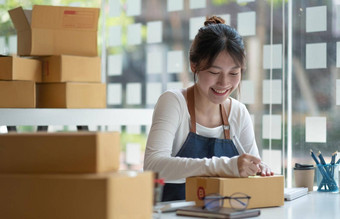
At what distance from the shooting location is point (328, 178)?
7.82 feet

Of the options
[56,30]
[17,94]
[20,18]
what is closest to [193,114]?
[17,94]

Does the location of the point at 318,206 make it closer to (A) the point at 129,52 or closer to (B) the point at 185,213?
(B) the point at 185,213


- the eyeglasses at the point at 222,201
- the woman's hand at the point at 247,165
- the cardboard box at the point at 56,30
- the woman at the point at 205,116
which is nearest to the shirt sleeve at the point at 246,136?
the woman at the point at 205,116

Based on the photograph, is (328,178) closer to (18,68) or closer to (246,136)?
(246,136)

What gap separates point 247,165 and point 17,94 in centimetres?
180

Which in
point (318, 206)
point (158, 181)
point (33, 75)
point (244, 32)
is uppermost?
point (244, 32)

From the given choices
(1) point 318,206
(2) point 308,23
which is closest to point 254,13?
(2) point 308,23

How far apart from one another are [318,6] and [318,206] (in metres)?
1.71

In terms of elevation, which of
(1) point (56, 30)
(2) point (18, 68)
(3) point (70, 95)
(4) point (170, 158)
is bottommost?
(4) point (170, 158)

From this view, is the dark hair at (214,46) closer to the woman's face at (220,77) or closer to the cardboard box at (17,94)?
the woman's face at (220,77)

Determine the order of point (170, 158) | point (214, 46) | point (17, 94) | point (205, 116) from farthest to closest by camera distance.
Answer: point (17, 94), point (205, 116), point (214, 46), point (170, 158)

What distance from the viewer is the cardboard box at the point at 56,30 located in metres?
3.45

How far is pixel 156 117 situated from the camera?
2.38 metres

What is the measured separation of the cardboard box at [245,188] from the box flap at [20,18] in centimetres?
204
